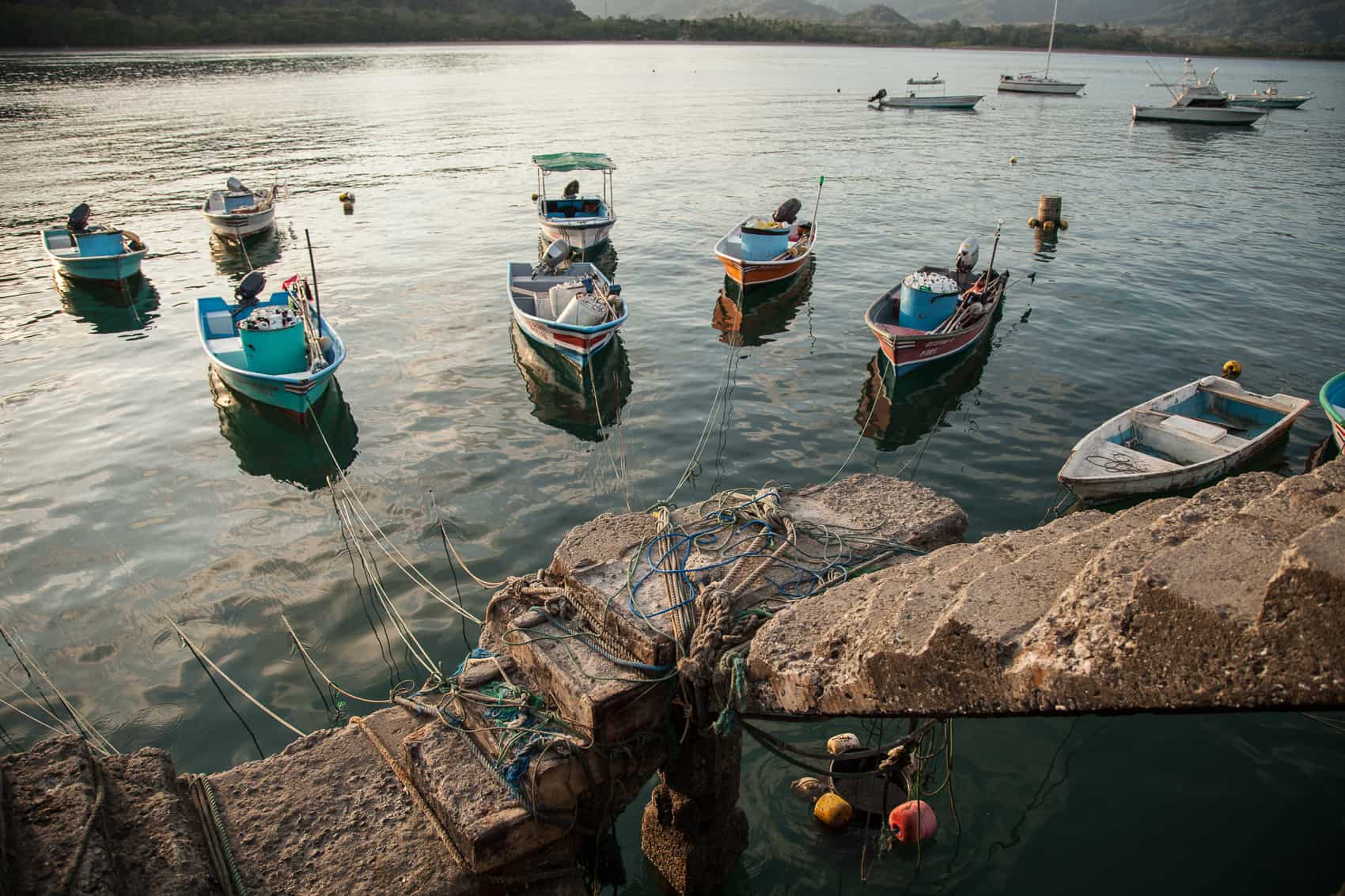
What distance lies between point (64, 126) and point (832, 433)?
59520 mm

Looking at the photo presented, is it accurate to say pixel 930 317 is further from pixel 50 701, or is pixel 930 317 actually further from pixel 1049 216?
pixel 50 701

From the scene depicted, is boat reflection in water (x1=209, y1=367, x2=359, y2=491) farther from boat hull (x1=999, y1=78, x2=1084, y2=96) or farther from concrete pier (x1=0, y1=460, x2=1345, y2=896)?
boat hull (x1=999, y1=78, x2=1084, y2=96)

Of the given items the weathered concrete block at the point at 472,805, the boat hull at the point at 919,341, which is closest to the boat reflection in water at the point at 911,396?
the boat hull at the point at 919,341

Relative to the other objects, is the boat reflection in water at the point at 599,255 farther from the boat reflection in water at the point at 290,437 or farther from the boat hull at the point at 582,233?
the boat reflection in water at the point at 290,437

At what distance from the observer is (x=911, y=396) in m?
17.3

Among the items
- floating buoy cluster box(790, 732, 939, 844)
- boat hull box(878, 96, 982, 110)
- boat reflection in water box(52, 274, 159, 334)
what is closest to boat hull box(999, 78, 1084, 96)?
boat hull box(878, 96, 982, 110)

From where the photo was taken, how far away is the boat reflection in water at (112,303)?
73.7 feet

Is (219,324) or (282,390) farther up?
(219,324)

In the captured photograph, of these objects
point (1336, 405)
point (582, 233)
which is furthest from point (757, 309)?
point (1336, 405)

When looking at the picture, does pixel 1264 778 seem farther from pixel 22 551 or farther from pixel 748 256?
pixel 748 256

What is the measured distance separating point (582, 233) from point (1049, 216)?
1780cm

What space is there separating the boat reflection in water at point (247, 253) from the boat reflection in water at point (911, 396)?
859 inches

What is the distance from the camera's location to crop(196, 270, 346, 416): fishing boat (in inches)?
604

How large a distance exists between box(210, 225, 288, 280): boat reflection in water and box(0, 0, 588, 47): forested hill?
3507 inches
